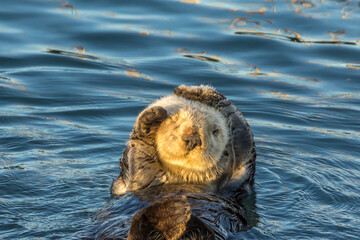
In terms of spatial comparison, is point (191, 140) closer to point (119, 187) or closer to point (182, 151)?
point (182, 151)

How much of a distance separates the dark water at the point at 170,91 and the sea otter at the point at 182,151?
34 cm

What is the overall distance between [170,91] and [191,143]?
12.2 feet

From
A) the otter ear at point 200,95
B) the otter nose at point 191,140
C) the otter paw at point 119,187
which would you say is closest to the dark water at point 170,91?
the otter paw at point 119,187

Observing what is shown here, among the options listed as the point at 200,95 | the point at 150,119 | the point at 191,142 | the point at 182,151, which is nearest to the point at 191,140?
the point at 191,142

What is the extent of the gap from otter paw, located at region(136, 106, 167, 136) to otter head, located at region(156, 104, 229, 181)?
71 millimetres

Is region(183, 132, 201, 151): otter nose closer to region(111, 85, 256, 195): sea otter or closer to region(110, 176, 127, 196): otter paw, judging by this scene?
region(111, 85, 256, 195): sea otter

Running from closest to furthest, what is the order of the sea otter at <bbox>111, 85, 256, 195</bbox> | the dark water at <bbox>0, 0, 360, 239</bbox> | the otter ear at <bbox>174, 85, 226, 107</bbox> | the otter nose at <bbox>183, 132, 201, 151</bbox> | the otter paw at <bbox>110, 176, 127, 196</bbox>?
the otter nose at <bbox>183, 132, 201, 151</bbox> → the sea otter at <bbox>111, 85, 256, 195</bbox> → the otter paw at <bbox>110, 176, 127, 196</bbox> → the dark water at <bbox>0, 0, 360, 239</bbox> → the otter ear at <bbox>174, 85, 226, 107</bbox>

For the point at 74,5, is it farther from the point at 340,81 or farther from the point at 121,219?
the point at 121,219

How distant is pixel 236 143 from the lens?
5.09m

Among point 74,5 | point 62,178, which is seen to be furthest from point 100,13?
point 62,178

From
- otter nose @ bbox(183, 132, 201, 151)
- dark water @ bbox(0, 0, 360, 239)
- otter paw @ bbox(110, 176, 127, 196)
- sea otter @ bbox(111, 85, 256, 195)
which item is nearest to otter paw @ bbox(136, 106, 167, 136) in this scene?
sea otter @ bbox(111, 85, 256, 195)

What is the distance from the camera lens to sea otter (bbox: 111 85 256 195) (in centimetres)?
457

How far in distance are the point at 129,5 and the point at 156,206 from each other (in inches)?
319

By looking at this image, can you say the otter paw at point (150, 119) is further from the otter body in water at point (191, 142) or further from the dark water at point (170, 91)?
the dark water at point (170, 91)
